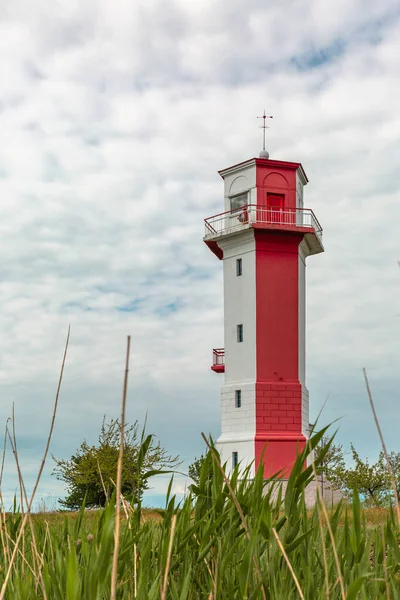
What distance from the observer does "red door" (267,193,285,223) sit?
84.9 ft

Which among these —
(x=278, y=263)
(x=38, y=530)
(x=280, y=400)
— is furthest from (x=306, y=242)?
(x=38, y=530)

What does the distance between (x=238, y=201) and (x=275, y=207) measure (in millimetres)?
1623

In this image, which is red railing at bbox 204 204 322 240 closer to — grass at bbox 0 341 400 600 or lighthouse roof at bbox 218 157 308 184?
lighthouse roof at bbox 218 157 308 184

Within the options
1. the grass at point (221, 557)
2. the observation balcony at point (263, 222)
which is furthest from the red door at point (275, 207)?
the grass at point (221, 557)

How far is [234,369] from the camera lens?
969 inches

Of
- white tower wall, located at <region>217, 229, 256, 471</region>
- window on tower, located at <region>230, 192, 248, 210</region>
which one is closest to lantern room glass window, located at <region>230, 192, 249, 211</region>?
window on tower, located at <region>230, 192, 248, 210</region>

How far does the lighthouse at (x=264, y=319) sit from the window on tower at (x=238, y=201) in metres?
0.11

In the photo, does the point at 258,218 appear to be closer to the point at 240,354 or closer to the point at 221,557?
the point at 240,354

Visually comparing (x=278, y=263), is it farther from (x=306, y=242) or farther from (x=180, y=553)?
(x=180, y=553)

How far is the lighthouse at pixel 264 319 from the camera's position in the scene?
78.4 ft

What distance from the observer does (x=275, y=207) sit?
26250 millimetres

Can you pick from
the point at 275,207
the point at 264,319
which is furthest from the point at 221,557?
the point at 275,207

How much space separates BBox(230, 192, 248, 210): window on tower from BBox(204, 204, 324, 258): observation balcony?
53 cm

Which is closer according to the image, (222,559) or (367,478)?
(222,559)
